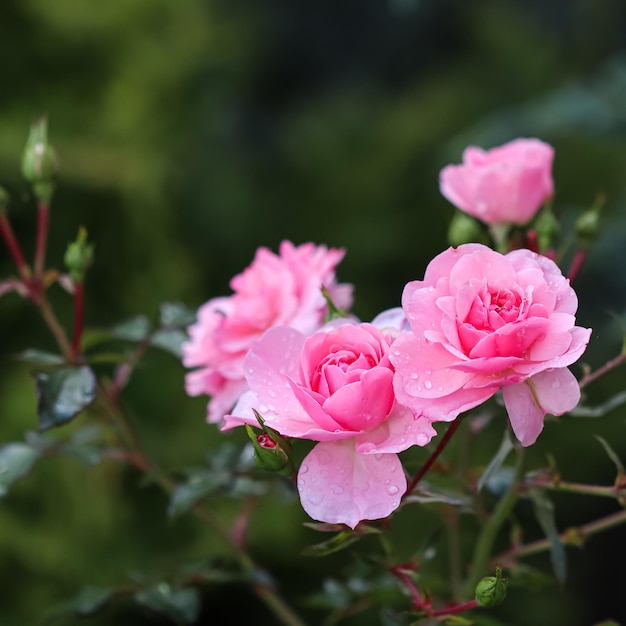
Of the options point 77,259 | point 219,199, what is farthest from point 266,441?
point 219,199

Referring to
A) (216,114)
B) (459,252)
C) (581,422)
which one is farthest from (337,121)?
(459,252)

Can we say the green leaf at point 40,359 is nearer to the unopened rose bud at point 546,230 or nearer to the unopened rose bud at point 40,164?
the unopened rose bud at point 40,164

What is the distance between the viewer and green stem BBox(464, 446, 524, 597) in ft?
1.84

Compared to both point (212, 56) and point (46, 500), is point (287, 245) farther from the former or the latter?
point (212, 56)

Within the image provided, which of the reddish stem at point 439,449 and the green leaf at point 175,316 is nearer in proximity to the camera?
the reddish stem at point 439,449

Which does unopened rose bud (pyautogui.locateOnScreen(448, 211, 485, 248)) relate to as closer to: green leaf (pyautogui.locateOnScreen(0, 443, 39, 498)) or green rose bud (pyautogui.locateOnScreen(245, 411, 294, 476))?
green rose bud (pyautogui.locateOnScreen(245, 411, 294, 476))

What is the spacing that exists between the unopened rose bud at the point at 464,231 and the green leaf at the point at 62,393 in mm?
286

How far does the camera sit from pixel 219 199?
213 cm

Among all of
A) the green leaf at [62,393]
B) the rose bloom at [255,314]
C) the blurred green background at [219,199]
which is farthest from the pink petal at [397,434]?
the blurred green background at [219,199]

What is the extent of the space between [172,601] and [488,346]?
1.20 ft

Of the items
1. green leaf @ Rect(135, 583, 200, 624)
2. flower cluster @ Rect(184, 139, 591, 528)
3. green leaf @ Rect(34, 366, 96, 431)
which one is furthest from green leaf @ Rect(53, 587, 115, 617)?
flower cluster @ Rect(184, 139, 591, 528)

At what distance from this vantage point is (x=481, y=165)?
64cm

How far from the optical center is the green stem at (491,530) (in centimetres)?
56

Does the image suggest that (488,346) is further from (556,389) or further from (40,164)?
(40,164)
